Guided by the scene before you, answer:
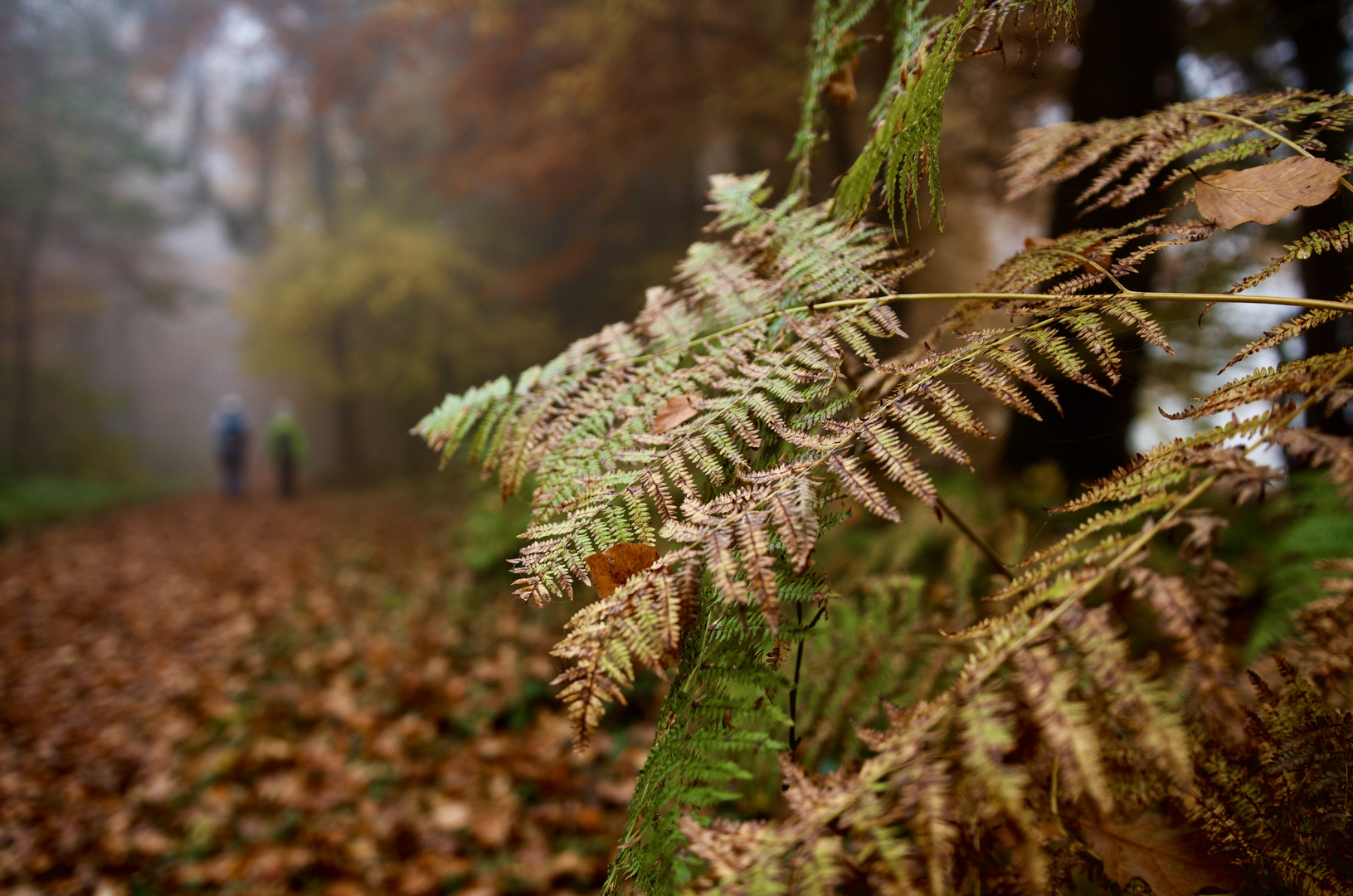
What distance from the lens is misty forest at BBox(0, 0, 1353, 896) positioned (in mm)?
508

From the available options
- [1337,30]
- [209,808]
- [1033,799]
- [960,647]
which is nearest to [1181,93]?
[1337,30]

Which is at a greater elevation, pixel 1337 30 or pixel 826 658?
pixel 1337 30

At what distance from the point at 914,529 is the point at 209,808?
351 centimetres

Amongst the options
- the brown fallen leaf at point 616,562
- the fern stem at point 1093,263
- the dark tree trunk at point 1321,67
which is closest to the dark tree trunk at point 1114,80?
the dark tree trunk at point 1321,67

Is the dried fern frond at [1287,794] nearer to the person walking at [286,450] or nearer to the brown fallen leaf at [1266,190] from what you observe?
the brown fallen leaf at [1266,190]

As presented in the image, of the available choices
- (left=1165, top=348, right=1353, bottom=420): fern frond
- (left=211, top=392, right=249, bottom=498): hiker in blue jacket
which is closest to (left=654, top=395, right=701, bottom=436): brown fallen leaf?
(left=1165, top=348, right=1353, bottom=420): fern frond

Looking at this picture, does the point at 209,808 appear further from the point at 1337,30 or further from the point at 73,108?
the point at 73,108

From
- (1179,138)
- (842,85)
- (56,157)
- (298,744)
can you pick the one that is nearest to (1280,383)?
(1179,138)

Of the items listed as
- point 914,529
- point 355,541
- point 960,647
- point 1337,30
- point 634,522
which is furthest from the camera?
point 355,541

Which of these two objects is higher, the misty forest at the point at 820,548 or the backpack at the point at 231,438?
the backpack at the point at 231,438

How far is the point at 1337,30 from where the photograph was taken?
123 inches

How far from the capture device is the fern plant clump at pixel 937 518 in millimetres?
436

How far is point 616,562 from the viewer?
632 mm

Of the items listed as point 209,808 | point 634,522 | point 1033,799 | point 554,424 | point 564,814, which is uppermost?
point 554,424
